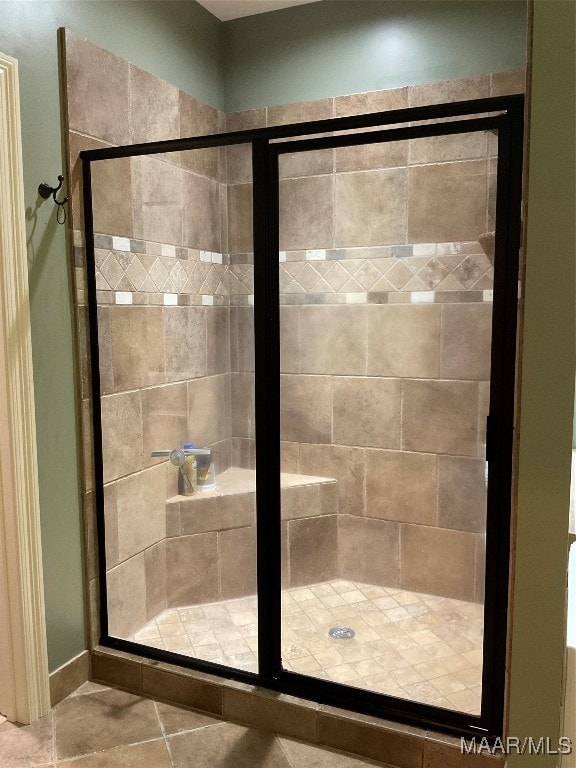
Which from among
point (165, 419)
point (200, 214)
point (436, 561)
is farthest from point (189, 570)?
point (200, 214)

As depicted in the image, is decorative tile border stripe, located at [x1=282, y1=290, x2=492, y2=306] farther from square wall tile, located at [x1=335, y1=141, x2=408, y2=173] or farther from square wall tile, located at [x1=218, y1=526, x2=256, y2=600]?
square wall tile, located at [x1=218, y1=526, x2=256, y2=600]

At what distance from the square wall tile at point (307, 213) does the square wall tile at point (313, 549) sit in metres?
1.17

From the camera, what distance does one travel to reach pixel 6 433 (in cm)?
197

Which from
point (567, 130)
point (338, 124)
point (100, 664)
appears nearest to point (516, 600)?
point (567, 130)

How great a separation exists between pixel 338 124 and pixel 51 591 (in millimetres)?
1813

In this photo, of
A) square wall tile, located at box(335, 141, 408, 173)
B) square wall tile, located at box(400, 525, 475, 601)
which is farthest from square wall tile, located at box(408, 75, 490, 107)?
square wall tile, located at box(400, 525, 475, 601)

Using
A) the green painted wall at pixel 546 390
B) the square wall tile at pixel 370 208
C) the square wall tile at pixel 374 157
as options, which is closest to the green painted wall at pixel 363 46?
the square wall tile at pixel 374 157

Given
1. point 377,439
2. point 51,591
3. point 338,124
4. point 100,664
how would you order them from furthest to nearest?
point 377,439 < point 100,664 < point 51,591 < point 338,124

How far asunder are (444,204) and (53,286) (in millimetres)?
1664

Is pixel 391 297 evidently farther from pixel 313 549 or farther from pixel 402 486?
pixel 313 549

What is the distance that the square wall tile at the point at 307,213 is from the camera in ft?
7.33

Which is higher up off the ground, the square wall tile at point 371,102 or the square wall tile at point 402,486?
the square wall tile at point 371,102

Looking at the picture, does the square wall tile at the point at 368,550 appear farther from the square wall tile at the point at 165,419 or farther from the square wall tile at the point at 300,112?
the square wall tile at the point at 300,112

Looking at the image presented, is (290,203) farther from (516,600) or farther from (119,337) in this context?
(516,600)
